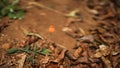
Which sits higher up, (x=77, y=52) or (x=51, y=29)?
(x=51, y=29)

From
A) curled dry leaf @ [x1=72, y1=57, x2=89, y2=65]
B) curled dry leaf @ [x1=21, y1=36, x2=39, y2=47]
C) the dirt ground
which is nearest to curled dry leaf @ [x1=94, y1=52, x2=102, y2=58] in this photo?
the dirt ground

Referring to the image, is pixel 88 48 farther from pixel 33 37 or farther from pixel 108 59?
pixel 33 37

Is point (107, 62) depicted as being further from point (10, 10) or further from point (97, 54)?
point (10, 10)

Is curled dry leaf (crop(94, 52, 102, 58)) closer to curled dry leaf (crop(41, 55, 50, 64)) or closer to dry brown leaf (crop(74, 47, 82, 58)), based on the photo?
dry brown leaf (crop(74, 47, 82, 58))

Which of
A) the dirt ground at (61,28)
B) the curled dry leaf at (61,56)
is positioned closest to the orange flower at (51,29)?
the dirt ground at (61,28)

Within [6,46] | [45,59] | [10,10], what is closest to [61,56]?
[45,59]

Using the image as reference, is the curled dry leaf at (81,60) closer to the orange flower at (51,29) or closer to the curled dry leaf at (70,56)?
the curled dry leaf at (70,56)

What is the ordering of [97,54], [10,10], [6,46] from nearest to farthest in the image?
[6,46]
[97,54]
[10,10]

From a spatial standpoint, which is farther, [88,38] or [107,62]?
[88,38]
